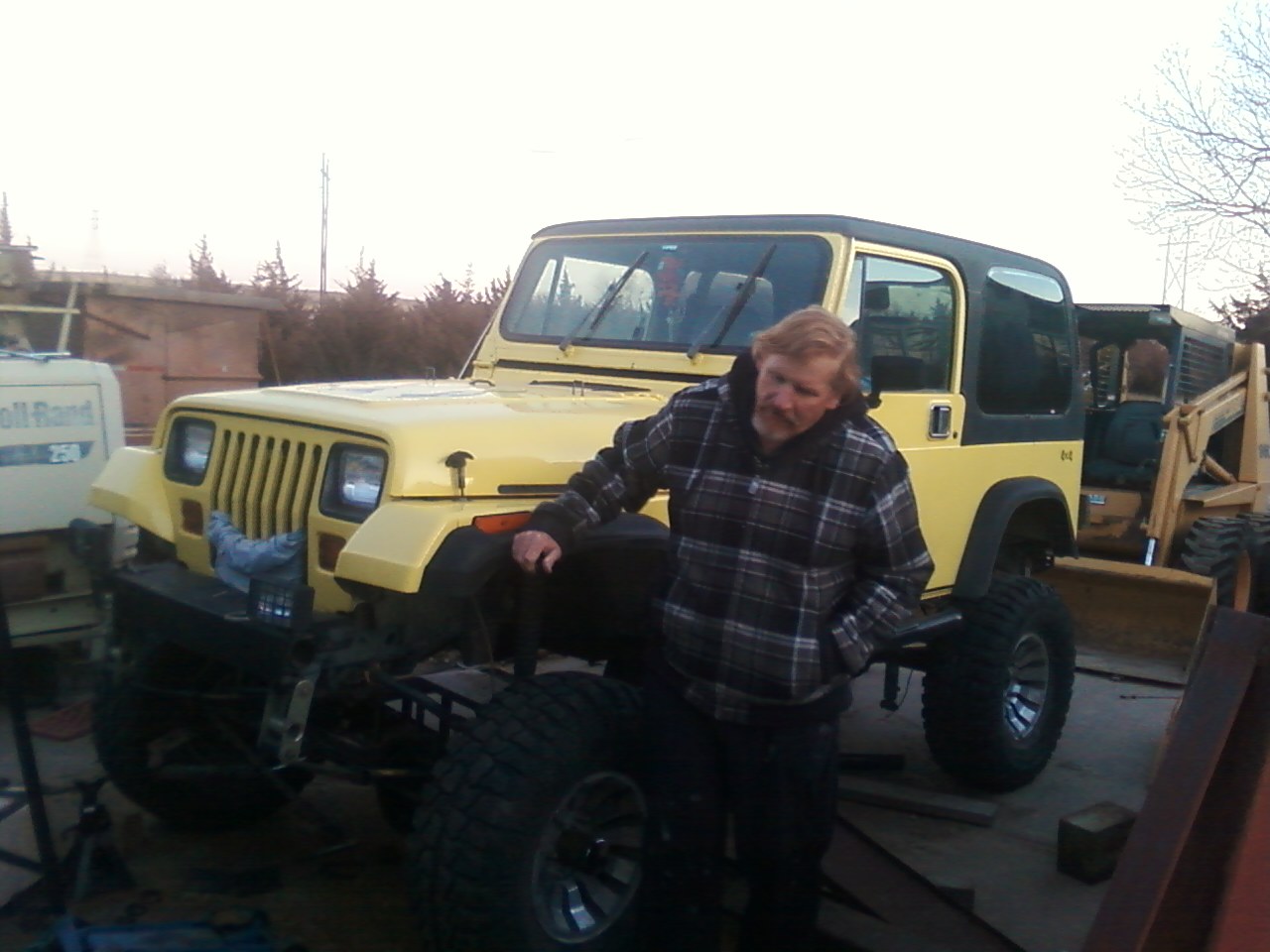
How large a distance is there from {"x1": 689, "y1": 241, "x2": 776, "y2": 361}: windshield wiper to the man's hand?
126 centimetres

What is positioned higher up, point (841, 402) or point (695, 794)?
point (841, 402)

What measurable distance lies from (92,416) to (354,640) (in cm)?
281

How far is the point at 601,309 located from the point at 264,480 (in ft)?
4.75

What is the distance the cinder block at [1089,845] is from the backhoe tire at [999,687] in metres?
0.54

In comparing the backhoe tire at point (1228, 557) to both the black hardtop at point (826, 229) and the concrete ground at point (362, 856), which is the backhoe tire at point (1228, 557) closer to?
the concrete ground at point (362, 856)

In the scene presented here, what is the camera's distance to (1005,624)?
15.2ft

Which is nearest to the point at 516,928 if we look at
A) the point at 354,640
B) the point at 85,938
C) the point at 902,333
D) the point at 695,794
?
the point at 695,794

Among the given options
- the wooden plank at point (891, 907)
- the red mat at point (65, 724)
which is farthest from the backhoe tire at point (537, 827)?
the red mat at point (65, 724)

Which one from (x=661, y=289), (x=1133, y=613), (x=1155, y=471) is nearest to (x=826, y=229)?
(x=661, y=289)

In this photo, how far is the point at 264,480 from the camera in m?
3.37

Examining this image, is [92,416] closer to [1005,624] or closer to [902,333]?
[902,333]

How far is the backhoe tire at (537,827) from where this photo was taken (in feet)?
9.17

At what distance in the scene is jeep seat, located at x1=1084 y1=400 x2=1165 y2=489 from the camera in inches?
370

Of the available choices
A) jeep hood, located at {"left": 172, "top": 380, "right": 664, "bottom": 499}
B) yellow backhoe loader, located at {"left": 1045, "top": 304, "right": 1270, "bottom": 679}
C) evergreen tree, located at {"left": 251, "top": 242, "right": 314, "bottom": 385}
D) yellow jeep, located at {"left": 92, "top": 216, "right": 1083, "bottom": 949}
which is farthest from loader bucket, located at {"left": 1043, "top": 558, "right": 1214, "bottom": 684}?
evergreen tree, located at {"left": 251, "top": 242, "right": 314, "bottom": 385}
